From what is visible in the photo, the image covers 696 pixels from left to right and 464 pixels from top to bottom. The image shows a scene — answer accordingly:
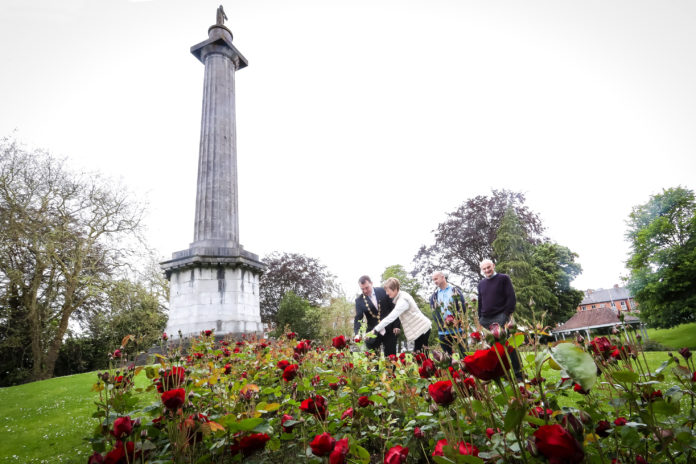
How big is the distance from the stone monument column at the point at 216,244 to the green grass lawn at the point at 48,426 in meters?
2.45

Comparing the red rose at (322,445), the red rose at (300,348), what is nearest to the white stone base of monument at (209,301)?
the red rose at (300,348)

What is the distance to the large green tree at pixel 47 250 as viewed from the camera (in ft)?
44.2

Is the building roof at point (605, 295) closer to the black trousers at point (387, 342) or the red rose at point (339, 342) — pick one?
the black trousers at point (387, 342)

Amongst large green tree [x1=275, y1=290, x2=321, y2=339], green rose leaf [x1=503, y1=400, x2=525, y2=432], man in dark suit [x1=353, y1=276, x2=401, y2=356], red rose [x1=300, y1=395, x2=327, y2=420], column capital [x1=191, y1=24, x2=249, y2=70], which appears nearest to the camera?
green rose leaf [x1=503, y1=400, x2=525, y2=432]

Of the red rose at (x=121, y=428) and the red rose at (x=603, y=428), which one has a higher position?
the red rose at (x=121, y=428)

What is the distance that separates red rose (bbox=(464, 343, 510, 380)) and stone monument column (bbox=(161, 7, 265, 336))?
29.0 feet

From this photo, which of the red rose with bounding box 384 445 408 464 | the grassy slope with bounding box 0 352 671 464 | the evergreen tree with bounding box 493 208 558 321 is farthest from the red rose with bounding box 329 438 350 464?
the evergreen tree with bounding box 493 208 558 321

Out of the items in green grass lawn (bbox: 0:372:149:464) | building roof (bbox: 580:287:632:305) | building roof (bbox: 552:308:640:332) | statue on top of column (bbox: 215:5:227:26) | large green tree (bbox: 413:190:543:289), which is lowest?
building roof (bbox: 552:308:640:332)

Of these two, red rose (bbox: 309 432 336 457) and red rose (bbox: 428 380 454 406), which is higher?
red rose (bbox: 428 380 454 406)

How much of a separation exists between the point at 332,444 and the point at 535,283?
2658cm

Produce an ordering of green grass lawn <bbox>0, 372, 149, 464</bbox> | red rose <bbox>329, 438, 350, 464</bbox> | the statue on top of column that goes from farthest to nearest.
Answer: the statue on top of column, green grass lawn <bbox>0, 372, 149, 464</bbox>, red rose <bbox>329, 438, 350, 464</bbox>

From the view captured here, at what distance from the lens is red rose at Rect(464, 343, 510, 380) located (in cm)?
93

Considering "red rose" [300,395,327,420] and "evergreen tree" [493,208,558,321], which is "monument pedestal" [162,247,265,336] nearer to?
"red rose" [300,395,327,420]

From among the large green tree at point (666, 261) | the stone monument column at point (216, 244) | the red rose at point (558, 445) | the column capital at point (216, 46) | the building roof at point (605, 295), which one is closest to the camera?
the red rose at point (558, 445)
